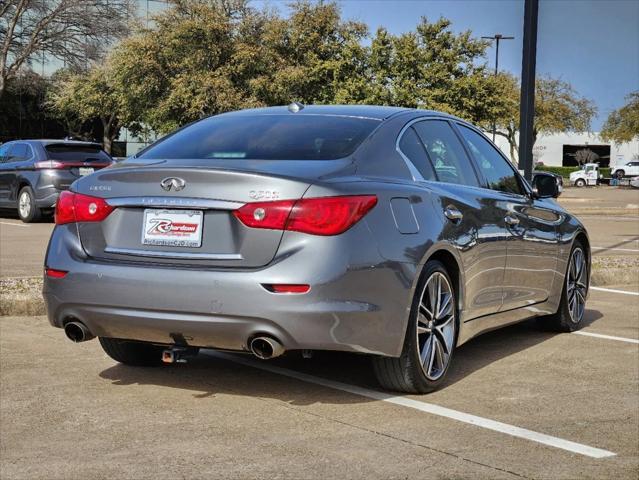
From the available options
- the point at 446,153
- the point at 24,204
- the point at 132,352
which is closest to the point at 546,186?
the point at 446,153

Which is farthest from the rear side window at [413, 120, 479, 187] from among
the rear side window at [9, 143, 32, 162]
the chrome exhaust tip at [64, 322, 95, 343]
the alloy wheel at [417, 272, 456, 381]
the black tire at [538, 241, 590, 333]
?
the rear side window at [9, 143, 32, 162]

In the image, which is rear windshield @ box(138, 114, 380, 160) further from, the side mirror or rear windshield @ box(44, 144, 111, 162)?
rear windshield @ box(44, 144, 111, 162)

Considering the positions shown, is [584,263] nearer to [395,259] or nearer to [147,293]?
[395,259]

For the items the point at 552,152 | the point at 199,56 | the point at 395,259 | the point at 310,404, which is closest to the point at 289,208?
the point at 395,259

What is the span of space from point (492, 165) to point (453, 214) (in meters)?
1.34

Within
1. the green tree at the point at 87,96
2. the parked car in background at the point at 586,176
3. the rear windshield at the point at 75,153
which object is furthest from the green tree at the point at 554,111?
the rear windshield at the point at 75,153

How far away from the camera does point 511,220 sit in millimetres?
6688

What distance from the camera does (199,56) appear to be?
4769cm

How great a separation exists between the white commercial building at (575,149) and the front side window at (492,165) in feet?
326

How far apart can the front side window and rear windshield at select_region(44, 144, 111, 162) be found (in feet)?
43.1

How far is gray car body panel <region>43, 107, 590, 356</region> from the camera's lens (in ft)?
15.8

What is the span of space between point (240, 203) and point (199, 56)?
4395cm

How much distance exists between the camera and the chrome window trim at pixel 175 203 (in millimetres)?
4895

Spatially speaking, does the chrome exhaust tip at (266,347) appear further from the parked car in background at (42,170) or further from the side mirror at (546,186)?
the parked car in background at (42,170)
